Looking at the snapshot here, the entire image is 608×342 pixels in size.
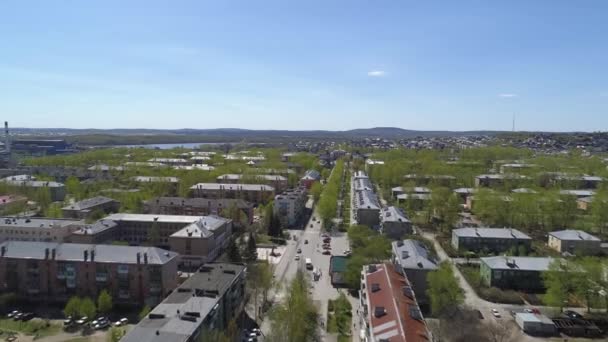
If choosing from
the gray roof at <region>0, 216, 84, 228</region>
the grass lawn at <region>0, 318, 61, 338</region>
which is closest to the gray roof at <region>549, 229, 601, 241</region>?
the grass lawn at <region>0, 318, 61, 338</region>

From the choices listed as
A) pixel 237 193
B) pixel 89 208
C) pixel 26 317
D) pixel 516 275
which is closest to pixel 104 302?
pixel 26 317

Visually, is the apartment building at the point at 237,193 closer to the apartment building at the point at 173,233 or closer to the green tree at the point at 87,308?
the apartment building at the point at 173,233

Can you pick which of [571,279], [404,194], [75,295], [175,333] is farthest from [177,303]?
[404,194]

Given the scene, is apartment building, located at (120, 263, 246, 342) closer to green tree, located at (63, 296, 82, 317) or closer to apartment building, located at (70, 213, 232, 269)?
green tree, located at (63, 296, 82, 317)

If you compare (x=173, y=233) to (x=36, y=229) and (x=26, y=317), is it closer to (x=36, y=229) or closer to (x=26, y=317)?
(x=36, y=229)

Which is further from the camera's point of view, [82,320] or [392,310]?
[82,320]
